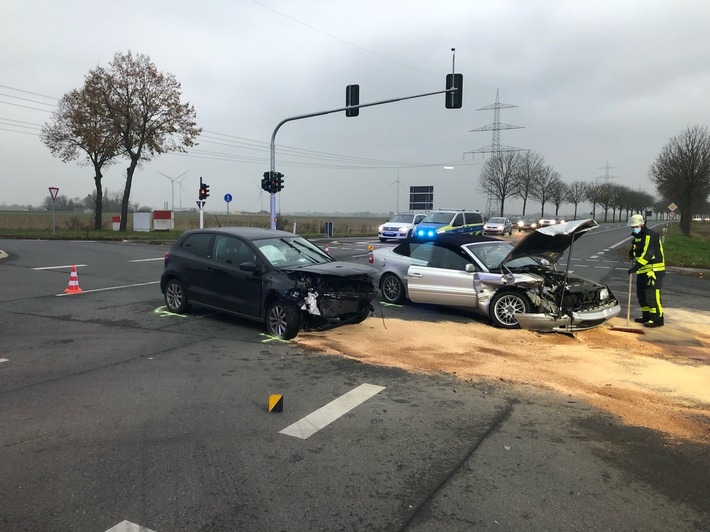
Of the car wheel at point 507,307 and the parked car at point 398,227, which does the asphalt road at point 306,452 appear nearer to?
the car wheel at point 507,307

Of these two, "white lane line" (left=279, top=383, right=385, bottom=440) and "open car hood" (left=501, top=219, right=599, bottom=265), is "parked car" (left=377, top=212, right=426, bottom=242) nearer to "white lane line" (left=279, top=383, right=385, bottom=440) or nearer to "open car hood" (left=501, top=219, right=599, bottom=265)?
"open car hood" (left=501, top=219, right=599, bottom=265)

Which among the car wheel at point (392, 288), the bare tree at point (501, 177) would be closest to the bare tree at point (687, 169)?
the bare tree at point (501, 177)

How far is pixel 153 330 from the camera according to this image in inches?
305

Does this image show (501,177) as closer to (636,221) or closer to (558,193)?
(558,193)

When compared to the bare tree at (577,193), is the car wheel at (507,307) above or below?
below

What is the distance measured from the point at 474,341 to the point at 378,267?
12.0 ft

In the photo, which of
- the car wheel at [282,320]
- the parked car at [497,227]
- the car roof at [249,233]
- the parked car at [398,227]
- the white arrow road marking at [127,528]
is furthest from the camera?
the parked car at [497,227]

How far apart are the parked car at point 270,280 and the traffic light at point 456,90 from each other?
12.5m

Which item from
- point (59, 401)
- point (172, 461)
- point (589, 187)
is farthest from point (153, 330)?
point (589, 187)

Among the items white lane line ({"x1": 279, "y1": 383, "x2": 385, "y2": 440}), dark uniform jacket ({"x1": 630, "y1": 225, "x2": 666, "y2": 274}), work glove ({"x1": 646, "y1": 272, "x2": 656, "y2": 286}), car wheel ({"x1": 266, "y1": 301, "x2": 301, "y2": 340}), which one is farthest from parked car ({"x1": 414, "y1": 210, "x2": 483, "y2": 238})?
white lane line ({"x1": 279, "y1": 383, "x2": 385, "y2": 440})

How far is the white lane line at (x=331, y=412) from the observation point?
4.16m

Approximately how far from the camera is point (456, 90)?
61.4ft

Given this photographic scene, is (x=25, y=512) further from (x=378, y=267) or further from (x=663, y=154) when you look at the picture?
(x=663, y=154)

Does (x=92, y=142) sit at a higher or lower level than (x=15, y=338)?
higher
